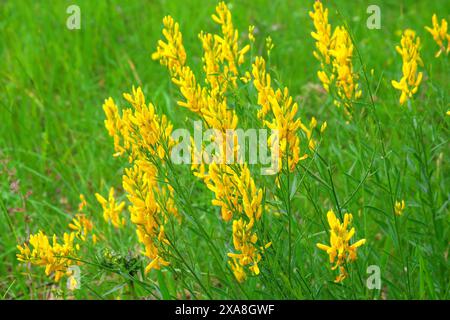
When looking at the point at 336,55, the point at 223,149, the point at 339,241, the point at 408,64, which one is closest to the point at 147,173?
the point at 223,149

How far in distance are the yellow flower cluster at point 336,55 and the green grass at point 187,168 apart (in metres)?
0.07

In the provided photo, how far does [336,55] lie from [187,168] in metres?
0.64

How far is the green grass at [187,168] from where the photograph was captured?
2.12m

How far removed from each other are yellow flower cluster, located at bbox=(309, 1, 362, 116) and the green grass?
71 millimetres

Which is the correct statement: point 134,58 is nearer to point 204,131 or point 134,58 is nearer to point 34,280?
point 34,280

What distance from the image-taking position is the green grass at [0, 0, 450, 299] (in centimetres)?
212

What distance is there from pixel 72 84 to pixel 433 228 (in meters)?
2.51

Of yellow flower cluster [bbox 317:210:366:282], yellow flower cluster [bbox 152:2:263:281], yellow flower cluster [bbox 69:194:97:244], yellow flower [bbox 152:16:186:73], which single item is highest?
yellow flower [bbox 152:16:186:73]

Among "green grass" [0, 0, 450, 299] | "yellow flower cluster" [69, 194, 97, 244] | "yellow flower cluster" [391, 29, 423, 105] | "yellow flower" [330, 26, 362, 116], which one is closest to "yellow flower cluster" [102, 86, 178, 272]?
"green grass" [0, 0, 450, 299]

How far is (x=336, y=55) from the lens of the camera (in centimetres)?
218

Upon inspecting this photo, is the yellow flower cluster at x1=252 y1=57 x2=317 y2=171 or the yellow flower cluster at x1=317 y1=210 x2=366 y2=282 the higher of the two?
the yellow flower cluster at x1=252 y1=57 x2=317 y2=171

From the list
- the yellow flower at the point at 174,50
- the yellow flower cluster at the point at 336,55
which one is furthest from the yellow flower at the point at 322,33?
the yellow flower at the point at 174,50

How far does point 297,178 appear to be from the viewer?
81.8 inches

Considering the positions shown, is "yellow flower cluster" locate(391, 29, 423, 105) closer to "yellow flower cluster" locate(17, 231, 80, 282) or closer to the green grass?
the green grass
